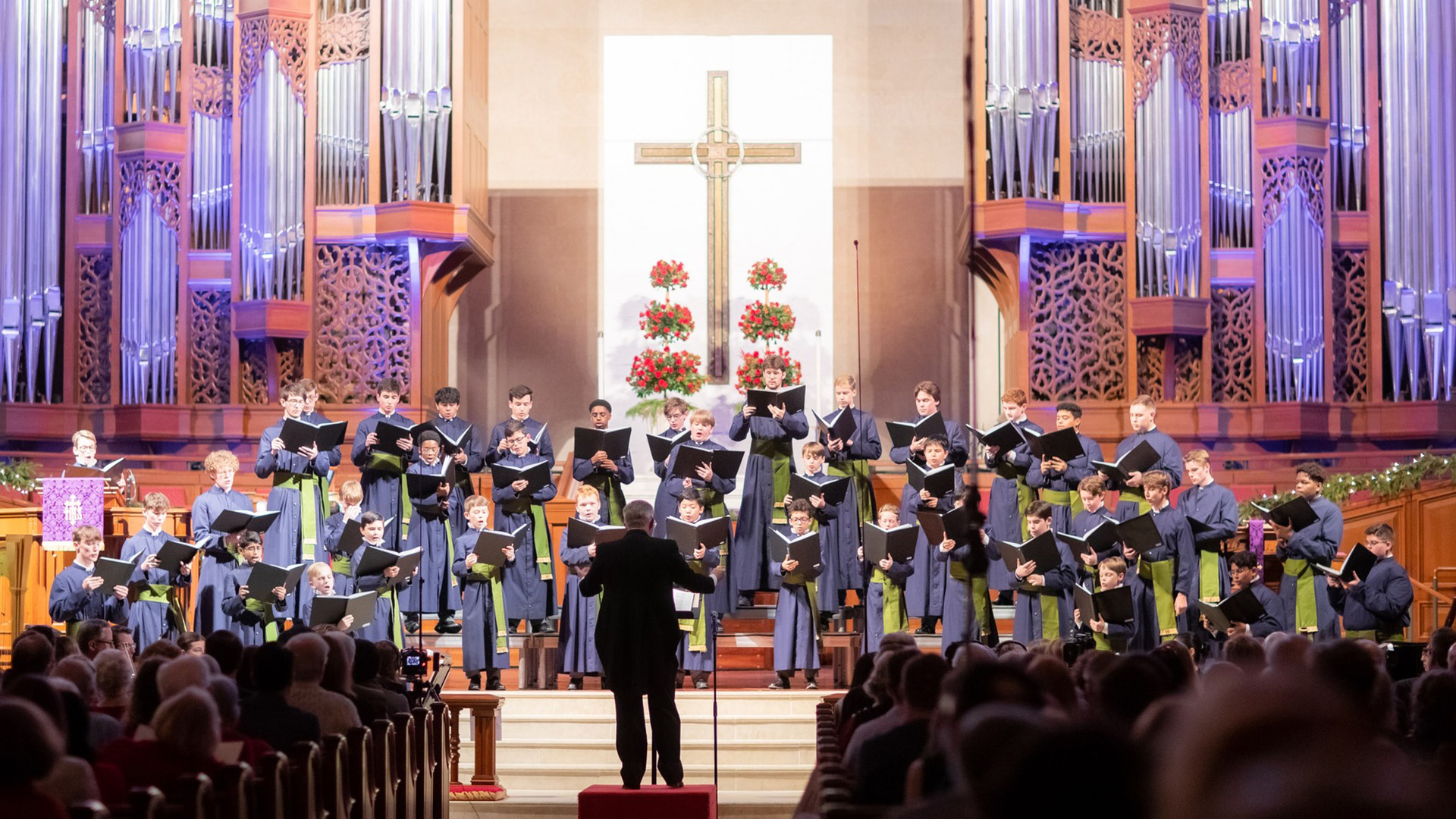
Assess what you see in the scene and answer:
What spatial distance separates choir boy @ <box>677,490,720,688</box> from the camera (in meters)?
8.41

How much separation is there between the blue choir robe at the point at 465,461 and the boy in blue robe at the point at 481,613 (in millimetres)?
304

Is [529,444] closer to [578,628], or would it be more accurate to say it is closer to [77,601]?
[578,628]

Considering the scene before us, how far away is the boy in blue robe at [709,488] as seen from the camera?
8.65m

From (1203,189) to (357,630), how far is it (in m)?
5.74

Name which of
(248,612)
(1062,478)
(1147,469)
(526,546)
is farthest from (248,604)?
(1147,469)

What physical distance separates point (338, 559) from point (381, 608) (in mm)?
504

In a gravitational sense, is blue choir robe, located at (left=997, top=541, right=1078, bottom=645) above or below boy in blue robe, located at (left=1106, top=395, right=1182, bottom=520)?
below

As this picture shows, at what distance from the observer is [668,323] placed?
1135 centimetres

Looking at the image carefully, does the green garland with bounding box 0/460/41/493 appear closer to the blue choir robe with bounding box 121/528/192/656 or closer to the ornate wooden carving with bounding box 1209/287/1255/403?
the blue choir robe with bounding box 121/528/192/656

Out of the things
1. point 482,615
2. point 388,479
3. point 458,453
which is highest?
point 458,453

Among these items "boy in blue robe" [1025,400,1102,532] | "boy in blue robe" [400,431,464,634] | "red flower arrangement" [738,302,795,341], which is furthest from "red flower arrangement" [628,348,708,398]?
"boy in blue robe" [1025,400,1102,532]

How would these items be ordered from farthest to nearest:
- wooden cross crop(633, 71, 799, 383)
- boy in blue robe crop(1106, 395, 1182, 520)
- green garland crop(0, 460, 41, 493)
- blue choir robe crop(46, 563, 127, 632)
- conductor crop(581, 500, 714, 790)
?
wooden cross crop(633, 71, 799, 383) < green garland crop(0, 460, 41, 493) < boy in blue robe crop(1106, 395, 1182, 520) < blue choir robe crop(46, 563, 127, 632) < conductor crop(581, 500, 714, 790)

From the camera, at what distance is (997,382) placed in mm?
11789

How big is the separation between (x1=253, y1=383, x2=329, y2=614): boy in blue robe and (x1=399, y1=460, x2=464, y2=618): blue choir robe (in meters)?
0.48
